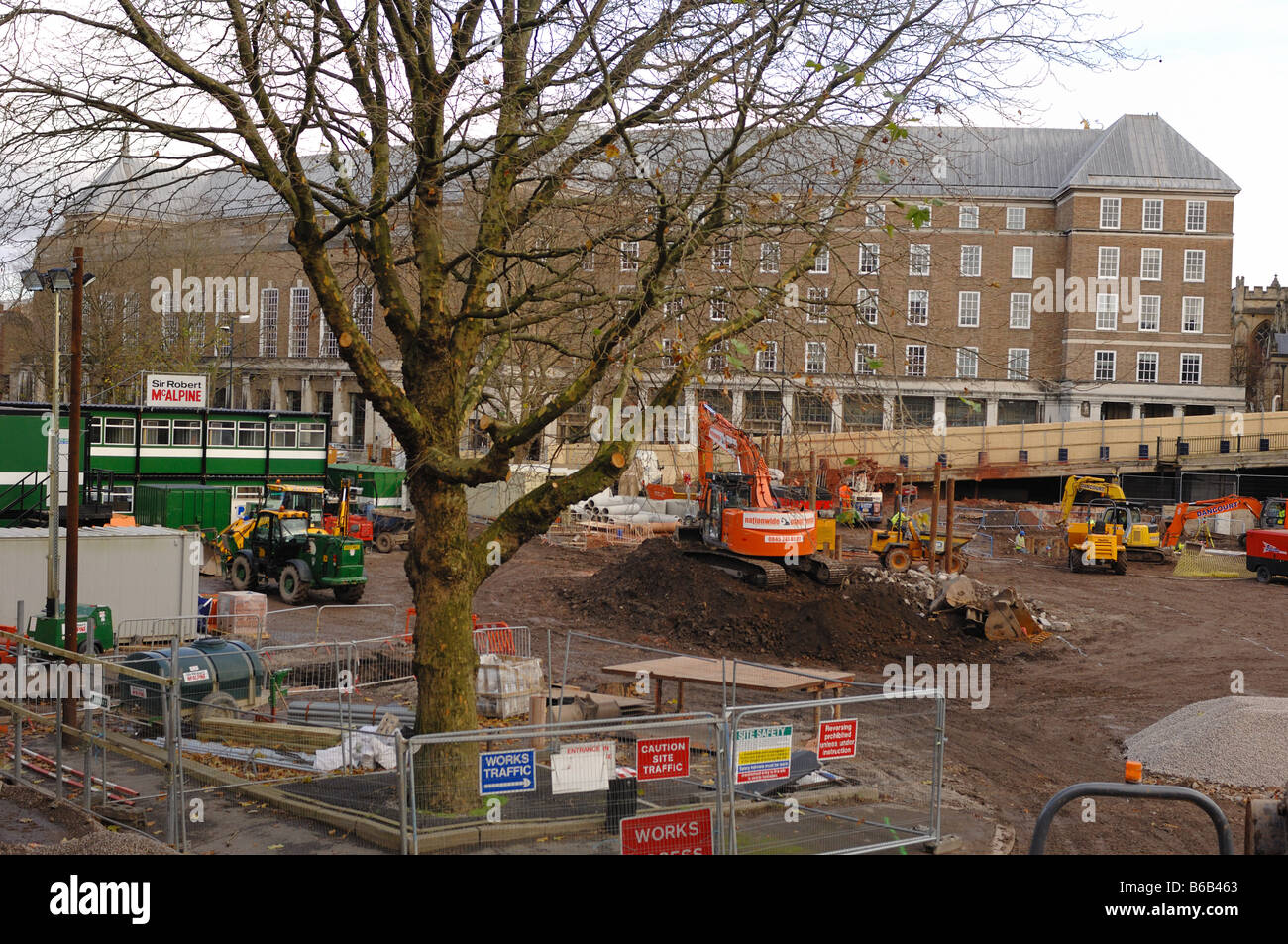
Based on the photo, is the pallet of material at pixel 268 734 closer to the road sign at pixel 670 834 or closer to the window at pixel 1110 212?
the road sign at pixel 670 834

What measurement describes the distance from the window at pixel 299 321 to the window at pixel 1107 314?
156 feet

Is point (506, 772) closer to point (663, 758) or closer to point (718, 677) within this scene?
point (663, 758)

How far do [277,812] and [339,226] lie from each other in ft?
19.1

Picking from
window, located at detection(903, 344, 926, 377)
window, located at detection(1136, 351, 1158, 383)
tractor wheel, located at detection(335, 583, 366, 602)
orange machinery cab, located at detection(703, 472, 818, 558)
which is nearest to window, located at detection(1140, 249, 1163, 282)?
window, located at detection(1136, 351, 1158, 383)

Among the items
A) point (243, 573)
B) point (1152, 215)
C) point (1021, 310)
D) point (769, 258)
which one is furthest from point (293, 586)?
point (1152, 215)

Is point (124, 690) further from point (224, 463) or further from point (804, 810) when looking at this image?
point (224, 463)

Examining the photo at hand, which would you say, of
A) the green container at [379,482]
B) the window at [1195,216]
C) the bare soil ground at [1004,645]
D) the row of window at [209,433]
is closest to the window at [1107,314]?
the window at [1195,216]

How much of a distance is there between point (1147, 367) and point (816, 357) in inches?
2573

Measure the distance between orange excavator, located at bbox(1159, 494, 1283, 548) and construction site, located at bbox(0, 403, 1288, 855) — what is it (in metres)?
0.16

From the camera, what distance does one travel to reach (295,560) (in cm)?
2928

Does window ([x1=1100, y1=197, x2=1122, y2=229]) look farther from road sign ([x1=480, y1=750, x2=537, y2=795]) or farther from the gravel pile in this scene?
road sign ([x1=480, y1=750, x2=537, y2=795])

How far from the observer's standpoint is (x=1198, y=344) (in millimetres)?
68750

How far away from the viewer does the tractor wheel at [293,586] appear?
Answer: 1134 inches
